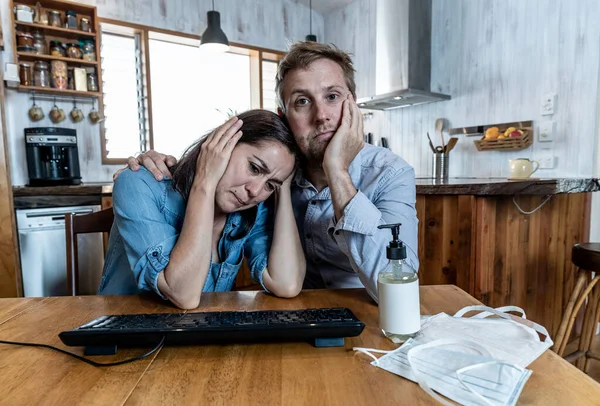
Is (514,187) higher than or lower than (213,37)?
lower

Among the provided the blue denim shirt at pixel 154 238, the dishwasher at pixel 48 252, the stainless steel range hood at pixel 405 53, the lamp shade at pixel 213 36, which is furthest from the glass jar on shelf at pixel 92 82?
the blue denim shirt at pixel 154 238

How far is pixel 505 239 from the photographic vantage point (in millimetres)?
1812

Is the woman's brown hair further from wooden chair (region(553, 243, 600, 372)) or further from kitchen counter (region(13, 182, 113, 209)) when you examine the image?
kitchen counter (region(13, 182, 113, 209))

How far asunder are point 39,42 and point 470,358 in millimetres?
3420

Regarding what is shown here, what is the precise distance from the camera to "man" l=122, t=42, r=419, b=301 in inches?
37.1

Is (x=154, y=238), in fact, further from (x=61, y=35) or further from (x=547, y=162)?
(x=61, y=35)

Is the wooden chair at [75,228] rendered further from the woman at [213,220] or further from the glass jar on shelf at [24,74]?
the glass jar on shelf at [24,74]

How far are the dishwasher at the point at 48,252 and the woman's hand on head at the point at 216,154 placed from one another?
1.96 meters

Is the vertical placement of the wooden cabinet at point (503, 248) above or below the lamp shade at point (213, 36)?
below

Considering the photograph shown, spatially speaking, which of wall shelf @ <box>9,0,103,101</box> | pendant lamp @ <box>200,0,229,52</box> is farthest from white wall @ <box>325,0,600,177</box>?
wall shelf @ <box>9,0,103,101</box>

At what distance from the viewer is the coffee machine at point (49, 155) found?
106 inches

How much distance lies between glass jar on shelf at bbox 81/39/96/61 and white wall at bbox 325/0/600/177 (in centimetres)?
253

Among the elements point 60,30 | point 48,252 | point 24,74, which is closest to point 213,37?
point 60,30

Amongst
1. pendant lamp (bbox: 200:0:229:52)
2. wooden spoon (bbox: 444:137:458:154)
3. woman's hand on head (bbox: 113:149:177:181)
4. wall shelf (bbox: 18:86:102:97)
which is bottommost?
woman's hand on head (bbox: 113:149:177:181)
